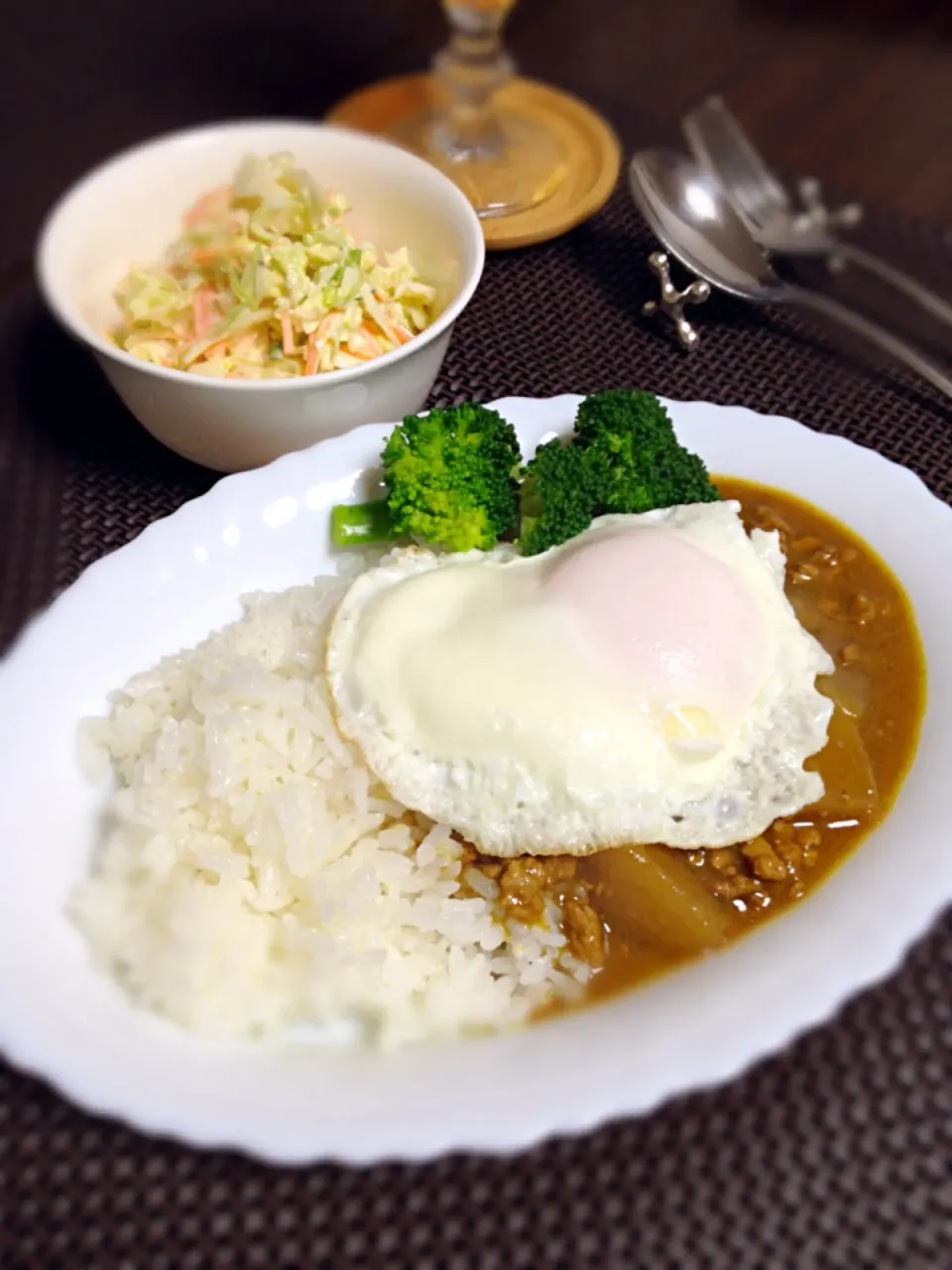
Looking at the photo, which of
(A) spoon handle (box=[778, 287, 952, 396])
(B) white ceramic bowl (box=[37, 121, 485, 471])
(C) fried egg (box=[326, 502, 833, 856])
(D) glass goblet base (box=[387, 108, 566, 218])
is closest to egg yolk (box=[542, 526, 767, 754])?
(C) fried egg (box=[326, 502, 833, 856])

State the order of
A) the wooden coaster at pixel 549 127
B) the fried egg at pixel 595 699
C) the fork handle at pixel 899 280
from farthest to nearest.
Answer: the wooden coaster at pixel 549 127
the fork handle at pixel 899 280
the fried egg at pixel 595 699

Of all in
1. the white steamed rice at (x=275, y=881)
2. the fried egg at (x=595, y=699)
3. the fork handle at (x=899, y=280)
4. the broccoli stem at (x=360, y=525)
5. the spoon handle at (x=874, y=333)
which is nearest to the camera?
the white steamed rice at (x=275, y=881)

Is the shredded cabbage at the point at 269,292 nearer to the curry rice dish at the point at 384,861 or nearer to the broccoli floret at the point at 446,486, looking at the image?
the broccoli floret at the point at 446,486

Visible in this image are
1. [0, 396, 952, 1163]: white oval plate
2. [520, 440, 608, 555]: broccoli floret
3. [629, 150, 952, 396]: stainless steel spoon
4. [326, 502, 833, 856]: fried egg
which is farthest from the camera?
[629, 150, 952, 396]: stainless steel spoon

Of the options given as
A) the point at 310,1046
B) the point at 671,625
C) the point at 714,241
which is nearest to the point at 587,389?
the point at 714,241

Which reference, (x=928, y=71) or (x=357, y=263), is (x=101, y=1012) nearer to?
(x=357, y=263)

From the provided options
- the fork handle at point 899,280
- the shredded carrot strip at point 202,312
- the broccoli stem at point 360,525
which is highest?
the fork handle at point 899,280

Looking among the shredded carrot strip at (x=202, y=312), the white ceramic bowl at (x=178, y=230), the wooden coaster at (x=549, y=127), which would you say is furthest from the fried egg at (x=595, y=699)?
the wooden coaster at (x=549, y=127)

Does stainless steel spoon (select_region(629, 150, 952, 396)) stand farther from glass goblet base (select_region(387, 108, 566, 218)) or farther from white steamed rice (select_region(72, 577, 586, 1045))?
white steamed rice (select_region(72, 577, 586, 1045))
